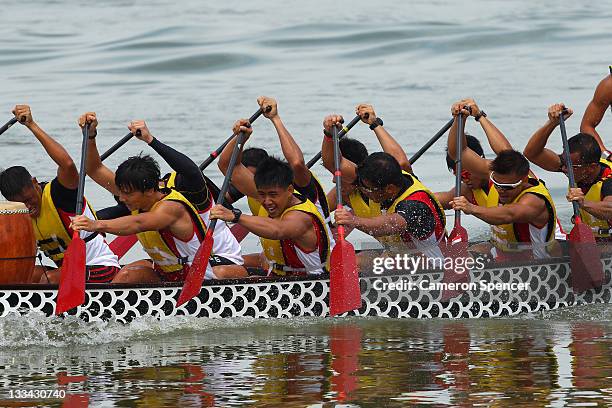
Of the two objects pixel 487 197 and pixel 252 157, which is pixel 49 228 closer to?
pixel 252 157

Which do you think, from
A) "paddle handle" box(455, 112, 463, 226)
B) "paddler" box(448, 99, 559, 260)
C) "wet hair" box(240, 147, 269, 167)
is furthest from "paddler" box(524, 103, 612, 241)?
"wet hair" box(240, 147, 269, 167)

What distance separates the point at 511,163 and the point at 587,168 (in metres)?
0.92

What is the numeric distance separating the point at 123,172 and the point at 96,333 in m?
1.05

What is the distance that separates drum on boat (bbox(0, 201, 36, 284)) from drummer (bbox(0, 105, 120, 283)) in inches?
9.8

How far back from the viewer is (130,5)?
34469mm

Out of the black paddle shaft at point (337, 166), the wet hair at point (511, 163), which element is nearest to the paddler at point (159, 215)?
the black paddle shaft at point (337, 166)

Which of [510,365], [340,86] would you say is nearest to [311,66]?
[340,86]

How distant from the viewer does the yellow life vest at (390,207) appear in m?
9.68

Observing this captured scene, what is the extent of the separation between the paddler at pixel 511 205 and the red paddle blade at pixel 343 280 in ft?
2.59

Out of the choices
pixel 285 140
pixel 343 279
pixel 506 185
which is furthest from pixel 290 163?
pixel 506 185

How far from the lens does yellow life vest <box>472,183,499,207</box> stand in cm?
1042

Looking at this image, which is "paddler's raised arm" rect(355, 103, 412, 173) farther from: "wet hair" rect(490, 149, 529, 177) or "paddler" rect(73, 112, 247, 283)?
"paddler" rect(73, 112, 247, 283)

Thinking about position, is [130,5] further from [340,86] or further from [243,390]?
[243,390]

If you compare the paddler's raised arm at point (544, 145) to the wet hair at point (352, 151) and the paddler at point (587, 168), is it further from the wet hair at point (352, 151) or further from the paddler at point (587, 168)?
the wet hair at point (352, 151)
